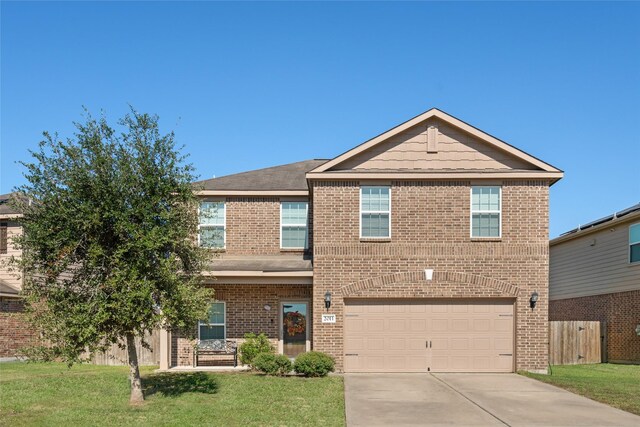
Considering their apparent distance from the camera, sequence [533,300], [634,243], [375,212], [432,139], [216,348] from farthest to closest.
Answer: [634,243], [216,348], [432,139], [375,212], [533,300]

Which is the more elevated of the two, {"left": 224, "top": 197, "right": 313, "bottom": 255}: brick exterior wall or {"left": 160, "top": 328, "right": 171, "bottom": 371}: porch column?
{"left": 224, "top": 197, "right": 313, "bottom": 255}: brick exterior wall

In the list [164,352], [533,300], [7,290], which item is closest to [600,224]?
[533,300]

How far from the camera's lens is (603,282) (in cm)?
2420

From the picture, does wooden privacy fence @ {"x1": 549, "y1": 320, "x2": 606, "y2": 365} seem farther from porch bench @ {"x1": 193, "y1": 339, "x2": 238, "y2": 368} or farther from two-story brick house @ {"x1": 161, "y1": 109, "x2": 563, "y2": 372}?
porch bench @ {"x1": 193, "y1": 339, "x2": 238, "y2": 368}

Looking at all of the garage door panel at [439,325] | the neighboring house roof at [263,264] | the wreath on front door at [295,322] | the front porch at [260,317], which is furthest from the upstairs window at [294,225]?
the garage door panel at [439,325]

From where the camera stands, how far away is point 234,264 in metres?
19.5

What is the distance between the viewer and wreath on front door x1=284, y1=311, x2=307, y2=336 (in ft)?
64.5

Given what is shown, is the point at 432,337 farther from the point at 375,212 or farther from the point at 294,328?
the point at 294,328

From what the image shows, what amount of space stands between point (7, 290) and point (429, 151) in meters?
16.2

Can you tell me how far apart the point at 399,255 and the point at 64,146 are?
9.49 m


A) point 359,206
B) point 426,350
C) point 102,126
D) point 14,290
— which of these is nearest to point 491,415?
point 426,350

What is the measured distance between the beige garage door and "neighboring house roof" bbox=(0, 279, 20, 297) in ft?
42.2

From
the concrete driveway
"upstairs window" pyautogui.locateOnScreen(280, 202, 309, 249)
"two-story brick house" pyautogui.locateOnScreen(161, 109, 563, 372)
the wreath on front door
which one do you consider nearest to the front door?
the wreath on front door

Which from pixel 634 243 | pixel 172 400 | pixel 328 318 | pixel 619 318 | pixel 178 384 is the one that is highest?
pixel 634 243
